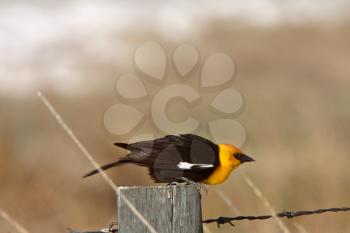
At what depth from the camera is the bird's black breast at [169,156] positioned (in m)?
6.20

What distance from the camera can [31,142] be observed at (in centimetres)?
1762

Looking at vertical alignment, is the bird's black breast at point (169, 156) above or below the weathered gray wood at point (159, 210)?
above

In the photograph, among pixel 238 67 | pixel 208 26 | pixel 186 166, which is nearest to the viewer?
pixel 186 166

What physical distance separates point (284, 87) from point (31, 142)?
35.5 feet

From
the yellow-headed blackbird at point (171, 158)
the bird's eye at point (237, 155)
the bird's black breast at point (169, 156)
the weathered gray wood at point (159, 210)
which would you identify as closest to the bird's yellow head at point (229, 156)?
the bird's eye at point (237, 155)

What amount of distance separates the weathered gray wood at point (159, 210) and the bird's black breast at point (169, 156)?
1.15 m

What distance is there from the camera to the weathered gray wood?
4977mm

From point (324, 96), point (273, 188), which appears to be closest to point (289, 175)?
point (273, 188)

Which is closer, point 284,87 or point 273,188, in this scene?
point 273,188

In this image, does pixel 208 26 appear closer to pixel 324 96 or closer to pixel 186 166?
pixel 324 96

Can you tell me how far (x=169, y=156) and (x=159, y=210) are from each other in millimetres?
1242

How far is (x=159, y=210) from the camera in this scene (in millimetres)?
5000

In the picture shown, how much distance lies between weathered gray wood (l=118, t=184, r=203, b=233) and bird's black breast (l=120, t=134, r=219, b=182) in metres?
1.15

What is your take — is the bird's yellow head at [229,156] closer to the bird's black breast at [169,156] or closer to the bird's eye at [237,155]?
the bird's eye at [237,155]
